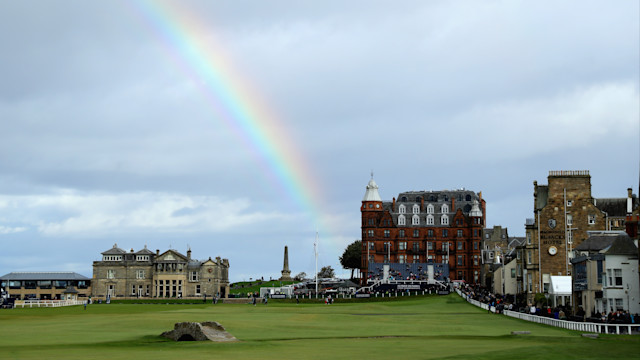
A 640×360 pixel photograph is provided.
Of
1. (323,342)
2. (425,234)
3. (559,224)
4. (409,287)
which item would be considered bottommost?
(323,342)

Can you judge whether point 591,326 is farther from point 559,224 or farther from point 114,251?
point 114,251

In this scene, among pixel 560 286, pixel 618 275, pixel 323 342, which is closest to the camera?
pixel 323 342

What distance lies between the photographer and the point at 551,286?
92.4 m

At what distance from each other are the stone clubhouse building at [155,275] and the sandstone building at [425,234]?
A: 36.3m

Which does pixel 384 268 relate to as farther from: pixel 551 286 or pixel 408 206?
pixel 551 286

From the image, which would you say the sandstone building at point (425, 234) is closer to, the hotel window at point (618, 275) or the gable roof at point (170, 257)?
the gable roof at point (170, 257)

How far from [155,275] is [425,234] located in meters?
65.5

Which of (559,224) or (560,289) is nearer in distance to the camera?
(560,289)

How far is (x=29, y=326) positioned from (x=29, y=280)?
133665mm

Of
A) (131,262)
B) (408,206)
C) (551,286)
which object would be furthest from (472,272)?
(551,286)

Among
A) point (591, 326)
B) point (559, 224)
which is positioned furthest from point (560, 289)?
point (591, 326)

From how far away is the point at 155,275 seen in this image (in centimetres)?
18862

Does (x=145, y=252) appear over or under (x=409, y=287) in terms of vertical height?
over

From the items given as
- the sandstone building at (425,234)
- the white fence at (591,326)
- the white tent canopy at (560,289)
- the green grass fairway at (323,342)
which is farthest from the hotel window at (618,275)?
the sandstone building at (425,234)
